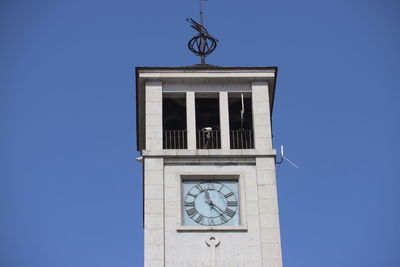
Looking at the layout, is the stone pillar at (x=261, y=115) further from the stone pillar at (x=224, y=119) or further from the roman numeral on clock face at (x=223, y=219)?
the roman numeral on clock face at (x=223, y=219)

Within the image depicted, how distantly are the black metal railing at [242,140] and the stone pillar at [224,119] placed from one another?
0.56m

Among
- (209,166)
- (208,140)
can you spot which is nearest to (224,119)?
(208,140)

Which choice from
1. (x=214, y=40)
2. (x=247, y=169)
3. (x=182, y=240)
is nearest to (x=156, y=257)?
(x=182, y=240)

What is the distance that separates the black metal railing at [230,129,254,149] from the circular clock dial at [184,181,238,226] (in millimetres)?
1999

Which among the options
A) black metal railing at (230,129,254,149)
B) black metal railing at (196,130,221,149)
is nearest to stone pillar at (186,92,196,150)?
black metal railing at (196,130,221,149)

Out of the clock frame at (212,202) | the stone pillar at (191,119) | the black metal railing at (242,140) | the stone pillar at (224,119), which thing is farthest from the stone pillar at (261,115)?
the stone pillar at (191,119)

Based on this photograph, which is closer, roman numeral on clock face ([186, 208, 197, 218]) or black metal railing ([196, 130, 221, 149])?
roman numeral on clock face ([186, 208, 197, 218])

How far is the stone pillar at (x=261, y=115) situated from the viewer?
143ft

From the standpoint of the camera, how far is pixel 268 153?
1703 inches

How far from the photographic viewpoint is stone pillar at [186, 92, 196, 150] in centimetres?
4362

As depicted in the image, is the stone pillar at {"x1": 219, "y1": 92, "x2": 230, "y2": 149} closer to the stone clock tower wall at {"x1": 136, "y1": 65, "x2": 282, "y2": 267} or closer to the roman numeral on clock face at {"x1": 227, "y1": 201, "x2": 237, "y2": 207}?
the stone clock tower wall at {"x1": 136, "y1": 65, "x2": 282, "y2": 267}

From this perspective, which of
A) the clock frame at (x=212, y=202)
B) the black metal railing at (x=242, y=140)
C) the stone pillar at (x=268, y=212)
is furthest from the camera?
the black metal railing at (x=242, y=140)

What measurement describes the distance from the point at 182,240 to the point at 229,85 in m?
6.66

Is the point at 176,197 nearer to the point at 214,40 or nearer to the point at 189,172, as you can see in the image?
the point at 189,172
